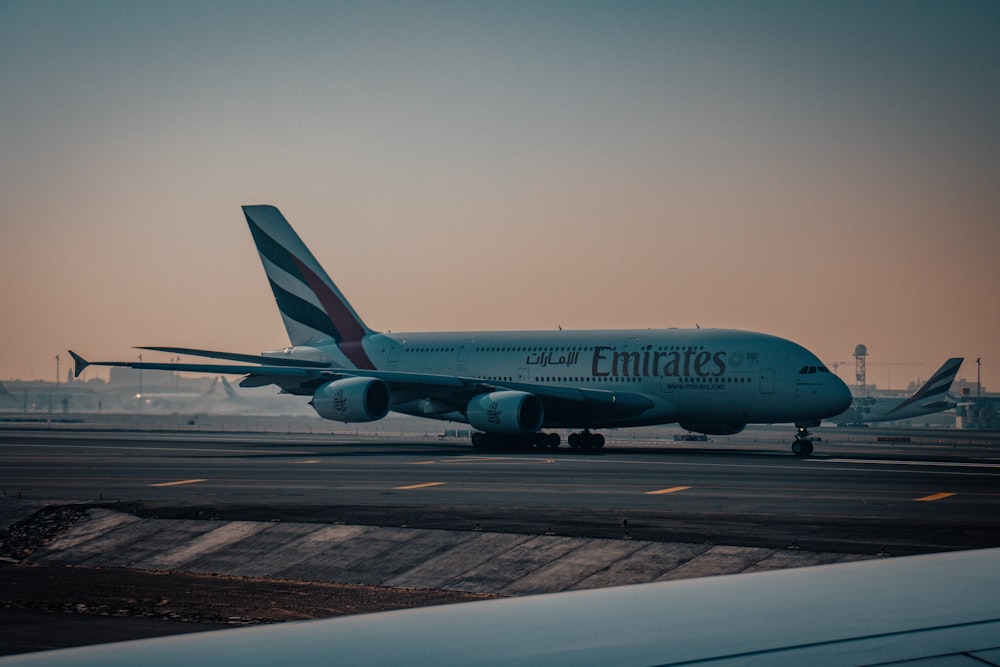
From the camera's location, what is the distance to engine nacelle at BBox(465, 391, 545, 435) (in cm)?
4181

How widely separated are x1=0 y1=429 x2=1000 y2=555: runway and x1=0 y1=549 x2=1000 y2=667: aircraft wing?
45.3 ft

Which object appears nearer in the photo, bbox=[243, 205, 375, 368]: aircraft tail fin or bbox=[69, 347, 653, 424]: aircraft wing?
bbox=[69, 347, 653, 424]: aircraft wing

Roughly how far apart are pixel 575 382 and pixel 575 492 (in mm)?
19677

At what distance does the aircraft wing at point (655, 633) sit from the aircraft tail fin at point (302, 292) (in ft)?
159

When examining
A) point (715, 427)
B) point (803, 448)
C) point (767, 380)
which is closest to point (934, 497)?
point (803, 448)

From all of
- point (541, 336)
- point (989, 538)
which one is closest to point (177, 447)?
point (541, 336)

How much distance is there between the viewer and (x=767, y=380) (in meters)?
40.8

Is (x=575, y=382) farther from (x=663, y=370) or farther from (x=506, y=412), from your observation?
→ (x=506, y=412)

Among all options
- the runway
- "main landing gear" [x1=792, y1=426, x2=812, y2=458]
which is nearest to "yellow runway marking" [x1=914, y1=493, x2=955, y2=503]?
the runway

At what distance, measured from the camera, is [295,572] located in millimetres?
18797

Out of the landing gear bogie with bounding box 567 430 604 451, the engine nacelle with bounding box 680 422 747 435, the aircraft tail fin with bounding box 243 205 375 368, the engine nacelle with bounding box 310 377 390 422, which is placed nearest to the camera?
the engine nacelle with bounding box 310 377 390 422

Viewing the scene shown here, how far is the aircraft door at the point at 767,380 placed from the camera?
134 ft

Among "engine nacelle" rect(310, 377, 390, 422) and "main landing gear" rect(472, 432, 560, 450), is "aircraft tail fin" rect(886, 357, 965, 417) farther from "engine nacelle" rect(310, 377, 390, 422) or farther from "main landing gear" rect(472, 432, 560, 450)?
"engine nacelle" rect(310, 377, 390, 422)

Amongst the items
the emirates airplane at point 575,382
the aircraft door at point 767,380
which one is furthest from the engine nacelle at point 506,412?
the aircraft door at point 767,380
